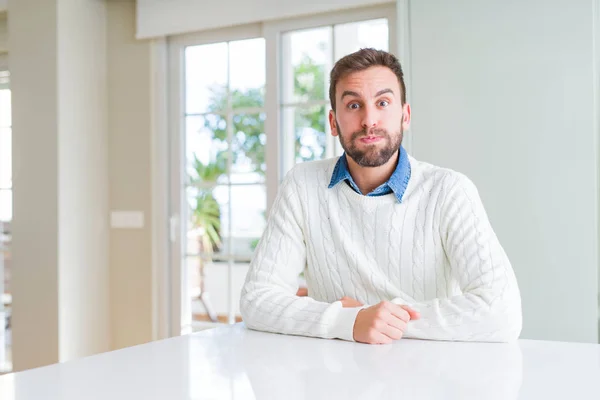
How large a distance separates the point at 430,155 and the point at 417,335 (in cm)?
155

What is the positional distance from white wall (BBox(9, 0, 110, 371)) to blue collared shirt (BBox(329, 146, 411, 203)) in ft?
7.52

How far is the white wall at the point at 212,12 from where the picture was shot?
307 cm

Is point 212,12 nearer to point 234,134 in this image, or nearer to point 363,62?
point 234,134

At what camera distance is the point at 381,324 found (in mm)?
1213

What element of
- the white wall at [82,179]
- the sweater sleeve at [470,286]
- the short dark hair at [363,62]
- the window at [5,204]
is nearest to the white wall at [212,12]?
the white wall at [82,179]

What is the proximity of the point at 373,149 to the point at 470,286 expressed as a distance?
1.44 ft

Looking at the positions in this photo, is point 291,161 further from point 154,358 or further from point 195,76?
point 154,358

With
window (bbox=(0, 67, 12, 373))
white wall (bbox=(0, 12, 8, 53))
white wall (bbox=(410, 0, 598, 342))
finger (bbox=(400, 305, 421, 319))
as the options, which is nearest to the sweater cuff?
finger (bbox=(400, 305, 421, 319))

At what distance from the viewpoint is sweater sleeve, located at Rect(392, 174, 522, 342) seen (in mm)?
1272

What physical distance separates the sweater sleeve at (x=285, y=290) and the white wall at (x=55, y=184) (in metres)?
2.19

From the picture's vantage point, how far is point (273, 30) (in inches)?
130

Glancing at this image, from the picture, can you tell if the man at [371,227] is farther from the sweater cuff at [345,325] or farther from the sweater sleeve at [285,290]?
the sweater cuff at [345,325]

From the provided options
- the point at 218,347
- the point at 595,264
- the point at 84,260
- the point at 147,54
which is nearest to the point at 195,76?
Result: the point at 147,54

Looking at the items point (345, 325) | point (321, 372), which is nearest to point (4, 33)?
point (345, 325)
